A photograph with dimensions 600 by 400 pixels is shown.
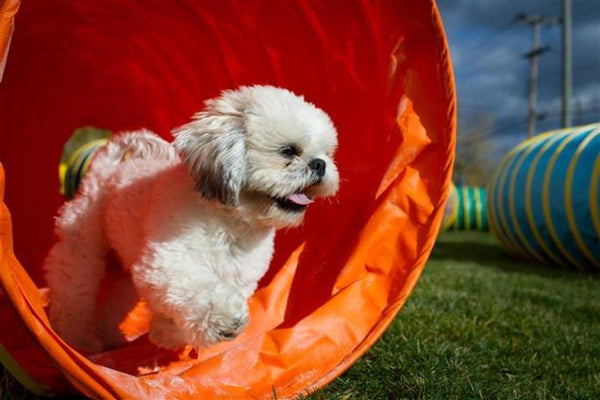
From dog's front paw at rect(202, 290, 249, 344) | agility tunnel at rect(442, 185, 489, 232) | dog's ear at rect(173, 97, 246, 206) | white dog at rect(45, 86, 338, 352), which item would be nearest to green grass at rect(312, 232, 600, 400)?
dog's front paw at rect(202, 290, 249, 344)

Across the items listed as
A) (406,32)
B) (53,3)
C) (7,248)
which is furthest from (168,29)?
(7,248)

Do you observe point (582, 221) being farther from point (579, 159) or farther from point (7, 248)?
point (7, 248)

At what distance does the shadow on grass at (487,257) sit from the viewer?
6.75 metres

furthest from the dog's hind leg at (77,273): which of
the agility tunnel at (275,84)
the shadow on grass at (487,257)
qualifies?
the shadow on grass at (487,257)

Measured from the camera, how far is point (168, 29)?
164 inches

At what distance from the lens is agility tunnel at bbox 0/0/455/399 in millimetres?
2541

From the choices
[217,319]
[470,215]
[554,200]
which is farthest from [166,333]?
[470,215]

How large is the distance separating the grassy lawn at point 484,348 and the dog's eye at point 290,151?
3.57ft

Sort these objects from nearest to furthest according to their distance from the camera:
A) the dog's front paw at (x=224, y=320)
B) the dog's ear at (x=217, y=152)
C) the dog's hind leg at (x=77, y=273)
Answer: the dog's front paw at (x=224, y=320) < the dog's ear at (x=217, y=152) < the dog's hind leg at (x=77, y=273)

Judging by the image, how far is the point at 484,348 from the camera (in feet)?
10.7

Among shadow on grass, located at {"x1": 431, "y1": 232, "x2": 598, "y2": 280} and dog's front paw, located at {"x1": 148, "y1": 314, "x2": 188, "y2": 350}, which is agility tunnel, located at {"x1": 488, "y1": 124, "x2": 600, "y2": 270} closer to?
shadow on grass, located at {"x1": 431, "y1": 232, "x2": 598, "y2": 280}

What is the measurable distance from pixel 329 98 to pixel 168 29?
1341 millimetres

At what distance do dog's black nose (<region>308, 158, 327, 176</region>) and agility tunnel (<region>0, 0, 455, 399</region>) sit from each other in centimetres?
55

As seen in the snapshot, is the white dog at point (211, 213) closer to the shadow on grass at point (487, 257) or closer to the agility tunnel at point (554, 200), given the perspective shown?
the shadow on grass at point (487, 257)
